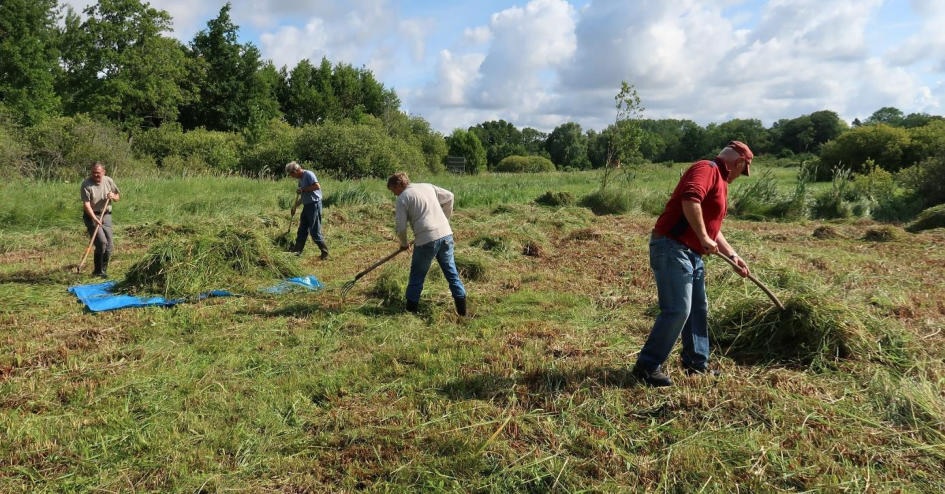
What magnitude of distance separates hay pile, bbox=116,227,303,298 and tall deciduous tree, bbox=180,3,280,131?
32.8 meters

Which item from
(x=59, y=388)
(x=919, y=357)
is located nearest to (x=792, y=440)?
(x=919, y=357)

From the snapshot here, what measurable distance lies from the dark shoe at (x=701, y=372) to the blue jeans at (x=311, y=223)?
6365 mm

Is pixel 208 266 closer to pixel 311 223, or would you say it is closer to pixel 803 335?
pixel 311 223

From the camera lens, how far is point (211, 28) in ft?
125

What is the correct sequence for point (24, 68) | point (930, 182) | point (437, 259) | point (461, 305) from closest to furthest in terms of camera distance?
point (437, 259), point (461, 305), point (930, 182), point (24, 68)

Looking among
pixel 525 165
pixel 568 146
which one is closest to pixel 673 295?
pixel 525 165

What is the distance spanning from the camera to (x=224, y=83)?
3731 cm

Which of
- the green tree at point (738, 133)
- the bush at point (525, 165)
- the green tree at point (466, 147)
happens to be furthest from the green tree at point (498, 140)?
the green tree at point (738, 133)

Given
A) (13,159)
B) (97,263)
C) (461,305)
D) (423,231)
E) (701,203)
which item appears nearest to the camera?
(701,203)

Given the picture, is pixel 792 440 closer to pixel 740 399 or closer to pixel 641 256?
pixel 740 399

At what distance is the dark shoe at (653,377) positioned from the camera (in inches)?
148

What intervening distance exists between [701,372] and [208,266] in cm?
569

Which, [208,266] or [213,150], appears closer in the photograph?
[208,266]

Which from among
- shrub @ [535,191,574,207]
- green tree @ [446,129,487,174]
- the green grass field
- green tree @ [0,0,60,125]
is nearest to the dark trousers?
the green grass field
